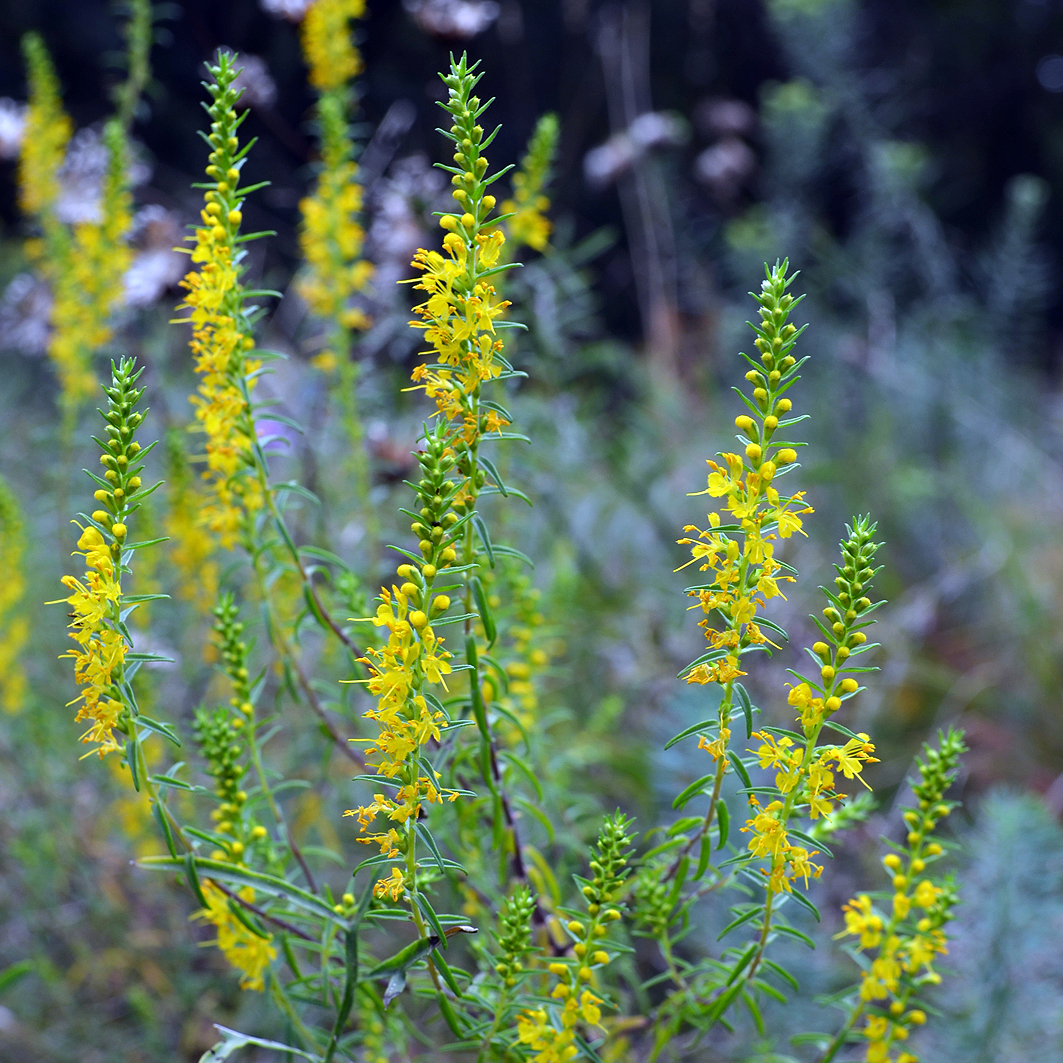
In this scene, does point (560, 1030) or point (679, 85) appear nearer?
point (560, 1030)

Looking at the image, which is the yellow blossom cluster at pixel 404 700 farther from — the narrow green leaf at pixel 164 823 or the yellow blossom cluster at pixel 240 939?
the yellow blossom cluster at pixel 240 939

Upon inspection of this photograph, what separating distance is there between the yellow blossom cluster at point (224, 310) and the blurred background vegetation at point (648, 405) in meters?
0.34

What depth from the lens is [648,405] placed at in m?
5.04

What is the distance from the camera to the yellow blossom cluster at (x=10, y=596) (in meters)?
2.17

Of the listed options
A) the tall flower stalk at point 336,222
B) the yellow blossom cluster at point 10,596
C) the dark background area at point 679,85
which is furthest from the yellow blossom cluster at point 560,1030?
the dark background area at point 679,85

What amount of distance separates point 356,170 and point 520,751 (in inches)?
53.5

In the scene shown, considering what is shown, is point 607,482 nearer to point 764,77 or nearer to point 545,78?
point 545,78

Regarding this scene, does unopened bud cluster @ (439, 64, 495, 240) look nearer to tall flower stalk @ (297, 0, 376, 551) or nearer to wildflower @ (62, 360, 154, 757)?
wildflower @ (62, 360, 154, 757)

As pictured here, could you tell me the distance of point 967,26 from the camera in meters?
8.72

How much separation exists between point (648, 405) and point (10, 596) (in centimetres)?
347

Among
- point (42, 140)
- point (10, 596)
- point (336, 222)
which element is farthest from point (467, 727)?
point (42, 140)

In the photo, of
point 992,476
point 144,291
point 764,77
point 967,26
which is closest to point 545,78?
point 764,77

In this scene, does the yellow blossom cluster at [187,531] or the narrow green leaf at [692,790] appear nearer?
the narrow green leaf at [692,790]

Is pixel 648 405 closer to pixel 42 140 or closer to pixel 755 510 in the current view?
pixel 42 140
